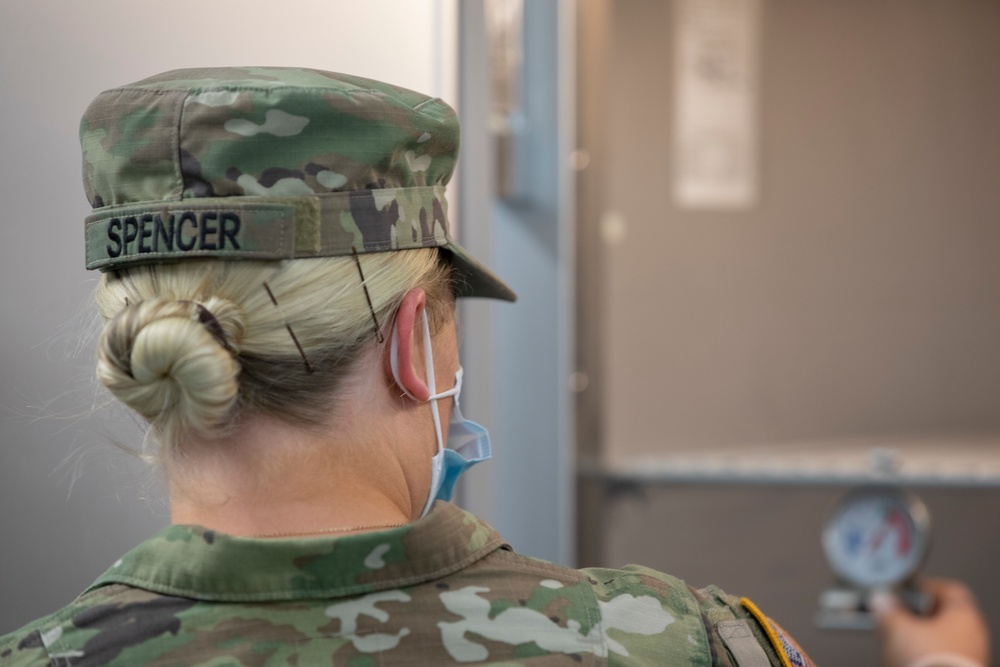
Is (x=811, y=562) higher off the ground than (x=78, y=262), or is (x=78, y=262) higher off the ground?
(x=78, y=262)

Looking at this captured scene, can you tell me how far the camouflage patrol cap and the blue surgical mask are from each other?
3.4 inches

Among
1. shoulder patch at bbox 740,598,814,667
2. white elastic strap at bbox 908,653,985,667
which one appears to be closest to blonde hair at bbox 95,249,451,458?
shoulder patch at bbox 740,598,814,667

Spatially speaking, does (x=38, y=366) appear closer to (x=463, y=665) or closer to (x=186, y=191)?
(x=186, y=191)

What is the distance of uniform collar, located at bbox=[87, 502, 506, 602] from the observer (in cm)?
74

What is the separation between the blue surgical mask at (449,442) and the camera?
854 millimetres

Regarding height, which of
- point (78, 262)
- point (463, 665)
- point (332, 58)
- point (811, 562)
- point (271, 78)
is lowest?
point (811, 562)

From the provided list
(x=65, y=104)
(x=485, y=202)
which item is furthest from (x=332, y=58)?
(x=485, y=202)

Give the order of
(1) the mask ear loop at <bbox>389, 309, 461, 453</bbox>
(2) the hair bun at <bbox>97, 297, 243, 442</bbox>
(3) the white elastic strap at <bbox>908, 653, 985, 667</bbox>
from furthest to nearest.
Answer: (3) the white elastic strap at <bbox>908, 653, 985, 667</bbox>, (1) the mask ear loop at <bbox>389, 309, 461, 453</bbox>, (2) the hair bun at <bbox>97, 297, 243, 442</bbox>

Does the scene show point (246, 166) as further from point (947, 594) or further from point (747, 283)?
point (747, 283)

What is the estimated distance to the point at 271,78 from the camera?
2.61 ft

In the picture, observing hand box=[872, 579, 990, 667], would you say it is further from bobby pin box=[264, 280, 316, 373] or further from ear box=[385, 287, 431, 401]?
bobby pin box=[264, 280, 316, 373]

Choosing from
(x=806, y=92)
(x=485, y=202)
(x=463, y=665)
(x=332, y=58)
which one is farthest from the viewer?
(x=806, y=92)

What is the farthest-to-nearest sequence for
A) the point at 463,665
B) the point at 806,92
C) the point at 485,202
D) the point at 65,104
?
the point at 806,92 → the point at 485,202 → the point at 65,104 → the point at 463,665

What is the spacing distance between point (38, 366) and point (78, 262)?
109 millimetres
